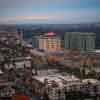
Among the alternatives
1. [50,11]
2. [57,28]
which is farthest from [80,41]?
[50,11]

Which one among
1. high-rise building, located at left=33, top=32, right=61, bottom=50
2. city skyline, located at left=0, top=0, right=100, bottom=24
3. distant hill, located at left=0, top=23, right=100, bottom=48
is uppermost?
city skyline, located at left=0, top=0, right=100, bottom=24

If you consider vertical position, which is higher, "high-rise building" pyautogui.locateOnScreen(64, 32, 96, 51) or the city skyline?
the city skyline

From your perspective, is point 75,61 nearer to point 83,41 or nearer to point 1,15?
point 83,41

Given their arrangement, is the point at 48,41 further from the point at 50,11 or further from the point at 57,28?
the point at 50,11

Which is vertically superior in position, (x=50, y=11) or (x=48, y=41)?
(x=50, y=11)

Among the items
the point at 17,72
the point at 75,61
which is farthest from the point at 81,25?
the point at 17,72

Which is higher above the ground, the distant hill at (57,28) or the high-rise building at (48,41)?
the distant hill at (57,28)
